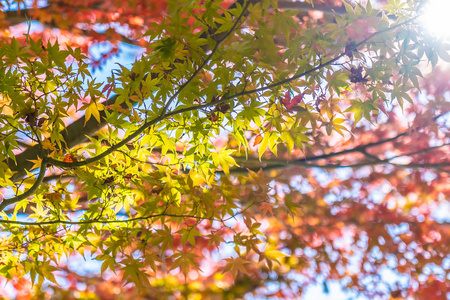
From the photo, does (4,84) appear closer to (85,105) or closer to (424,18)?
(85,105)

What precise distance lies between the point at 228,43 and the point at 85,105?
684 millimetres

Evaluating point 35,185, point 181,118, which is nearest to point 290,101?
point 181,118

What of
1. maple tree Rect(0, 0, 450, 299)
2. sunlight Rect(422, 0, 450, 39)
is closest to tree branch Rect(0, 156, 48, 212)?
maple tree Rect(0, 0, 450, 299)

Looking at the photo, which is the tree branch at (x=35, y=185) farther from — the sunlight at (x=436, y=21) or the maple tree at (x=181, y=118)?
the sunlight at (x=436, y=21)

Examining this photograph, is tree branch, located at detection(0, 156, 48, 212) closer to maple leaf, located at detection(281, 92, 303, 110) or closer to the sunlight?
maple leaf, located at detection(281, 92, 303, 110)

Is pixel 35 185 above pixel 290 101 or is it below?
below

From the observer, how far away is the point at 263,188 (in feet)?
5.14

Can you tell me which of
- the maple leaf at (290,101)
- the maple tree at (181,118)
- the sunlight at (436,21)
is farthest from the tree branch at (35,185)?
the sunlight at (436,21)

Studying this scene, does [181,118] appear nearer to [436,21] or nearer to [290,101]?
[290,101]

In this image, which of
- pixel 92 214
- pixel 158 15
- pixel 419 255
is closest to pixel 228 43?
pixel 92 214

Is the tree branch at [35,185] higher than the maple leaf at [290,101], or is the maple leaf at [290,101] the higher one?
the maple leaf at [290,101]

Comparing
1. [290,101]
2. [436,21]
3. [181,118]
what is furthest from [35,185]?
[436,21]

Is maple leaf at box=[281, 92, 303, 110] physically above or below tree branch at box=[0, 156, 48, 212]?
above

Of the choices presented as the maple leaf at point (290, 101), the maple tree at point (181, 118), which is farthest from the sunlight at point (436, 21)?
the maple leaf at point (290, 101)
